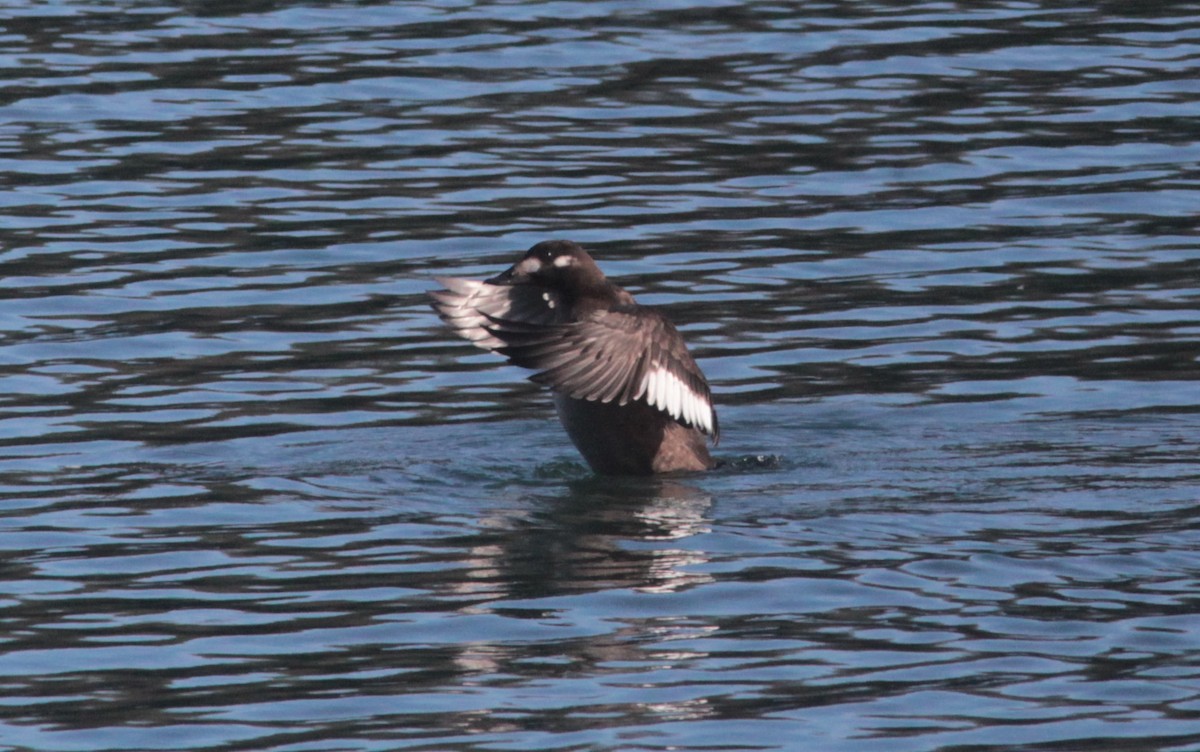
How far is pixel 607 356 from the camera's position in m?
9.61

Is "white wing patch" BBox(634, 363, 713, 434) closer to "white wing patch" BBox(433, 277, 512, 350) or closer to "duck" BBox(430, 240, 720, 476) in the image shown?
"duck" BBox(430, 240, 720, 476)

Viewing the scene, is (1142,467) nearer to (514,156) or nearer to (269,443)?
(269,443)

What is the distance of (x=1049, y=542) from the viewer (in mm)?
8742

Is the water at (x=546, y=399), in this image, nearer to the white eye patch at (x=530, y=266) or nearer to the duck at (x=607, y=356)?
the duck at (x=607, y=356)

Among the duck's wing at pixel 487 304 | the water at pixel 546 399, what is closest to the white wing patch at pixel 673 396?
the water at pixel 546 399

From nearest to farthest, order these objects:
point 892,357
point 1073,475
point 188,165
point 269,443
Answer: point 1073,475 < point 269,443 < point 892,357 < point 188,165

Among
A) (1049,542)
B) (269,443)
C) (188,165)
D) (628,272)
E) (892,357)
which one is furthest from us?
(188,165)

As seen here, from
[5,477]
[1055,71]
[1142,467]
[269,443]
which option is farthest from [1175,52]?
[5,477]

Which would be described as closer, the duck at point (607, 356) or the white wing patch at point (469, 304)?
the duck at point (607, 356)

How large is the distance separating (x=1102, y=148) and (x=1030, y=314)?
3.62m

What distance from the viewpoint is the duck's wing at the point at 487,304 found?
405 inches

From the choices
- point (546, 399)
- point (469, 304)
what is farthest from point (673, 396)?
point (546, 399)

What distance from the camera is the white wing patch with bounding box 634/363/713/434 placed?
384 inches

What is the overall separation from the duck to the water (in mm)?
218
